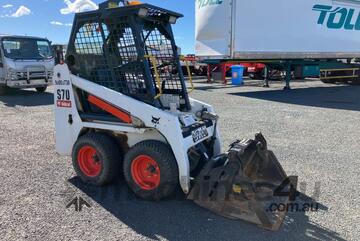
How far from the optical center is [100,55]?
14.7 ft

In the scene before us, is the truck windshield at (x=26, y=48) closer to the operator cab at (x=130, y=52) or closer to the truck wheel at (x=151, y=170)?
the operator cab at (x=130, y=52)

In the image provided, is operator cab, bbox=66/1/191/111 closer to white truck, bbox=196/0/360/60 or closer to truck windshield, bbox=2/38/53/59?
white truck, bbox=196/0/360/60

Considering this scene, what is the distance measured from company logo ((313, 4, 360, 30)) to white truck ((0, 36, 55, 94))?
37.1ft

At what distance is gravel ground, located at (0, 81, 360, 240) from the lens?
3400mm

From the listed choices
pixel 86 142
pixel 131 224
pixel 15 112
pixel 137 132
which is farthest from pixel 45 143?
pixel 15 112

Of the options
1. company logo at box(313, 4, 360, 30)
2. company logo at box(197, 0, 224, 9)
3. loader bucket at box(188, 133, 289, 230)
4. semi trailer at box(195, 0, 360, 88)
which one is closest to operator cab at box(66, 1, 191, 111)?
loader bucket at box(188, 133, 289, 230)

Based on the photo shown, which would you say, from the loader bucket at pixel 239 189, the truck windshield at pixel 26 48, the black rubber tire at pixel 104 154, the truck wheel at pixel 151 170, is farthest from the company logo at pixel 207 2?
the truck wheel at pixel 151 170

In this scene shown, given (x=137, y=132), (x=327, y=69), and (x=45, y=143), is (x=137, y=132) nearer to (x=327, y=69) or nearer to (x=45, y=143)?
(x=45, y=143)

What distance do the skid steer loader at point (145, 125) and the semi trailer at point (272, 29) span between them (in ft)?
28.5

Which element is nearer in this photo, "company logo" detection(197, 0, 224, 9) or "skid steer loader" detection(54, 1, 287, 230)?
"skid steer loader" detection(54, 1, 287, 230)

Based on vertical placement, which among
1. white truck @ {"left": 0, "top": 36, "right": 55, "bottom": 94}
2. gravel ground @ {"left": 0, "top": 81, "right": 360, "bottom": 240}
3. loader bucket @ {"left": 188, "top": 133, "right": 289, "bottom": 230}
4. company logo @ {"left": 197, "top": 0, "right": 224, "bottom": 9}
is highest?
company logo @ {"left": 197, "top": 0, "right": 224, "bottom": 9}

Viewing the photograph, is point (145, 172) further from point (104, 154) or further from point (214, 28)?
point (214, 28)

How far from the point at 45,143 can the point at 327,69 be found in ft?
49.1

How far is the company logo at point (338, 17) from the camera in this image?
14719 mm
